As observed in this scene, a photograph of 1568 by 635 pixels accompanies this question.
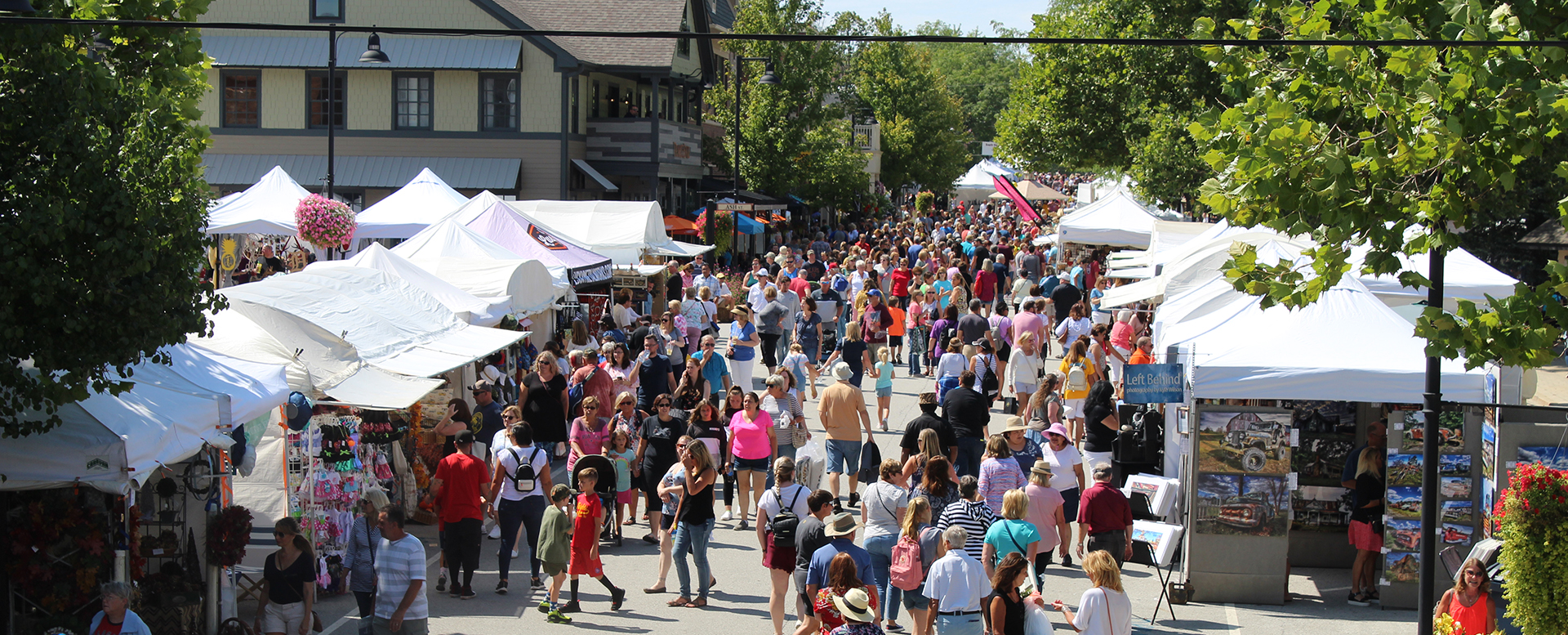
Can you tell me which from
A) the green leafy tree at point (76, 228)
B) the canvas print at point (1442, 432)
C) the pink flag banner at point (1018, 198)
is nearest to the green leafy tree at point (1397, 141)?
the canvas print at point (1442, 432)

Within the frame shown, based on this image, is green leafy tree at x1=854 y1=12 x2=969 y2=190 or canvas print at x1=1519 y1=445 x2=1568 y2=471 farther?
green leafy tree at x1=854 y1=12 x2=969 y2=190

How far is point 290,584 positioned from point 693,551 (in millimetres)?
3066

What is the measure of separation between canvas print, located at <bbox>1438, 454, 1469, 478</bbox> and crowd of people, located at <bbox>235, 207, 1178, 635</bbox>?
2.47 metres

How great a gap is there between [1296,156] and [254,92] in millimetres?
32803

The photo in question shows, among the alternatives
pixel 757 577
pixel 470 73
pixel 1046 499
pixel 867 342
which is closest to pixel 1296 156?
pixel 1046 499

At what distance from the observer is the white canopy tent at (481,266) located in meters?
17.1

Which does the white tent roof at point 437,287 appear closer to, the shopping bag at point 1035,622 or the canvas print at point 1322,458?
the shopping bag at point 1035,622

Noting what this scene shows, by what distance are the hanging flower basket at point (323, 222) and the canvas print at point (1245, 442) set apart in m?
16.0

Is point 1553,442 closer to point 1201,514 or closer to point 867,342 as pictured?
point 1201,514

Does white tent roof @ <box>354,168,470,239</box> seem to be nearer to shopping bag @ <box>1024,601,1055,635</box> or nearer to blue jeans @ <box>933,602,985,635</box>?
blue jeans @ <box>933,602,985,635</box>

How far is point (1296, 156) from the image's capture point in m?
6.78

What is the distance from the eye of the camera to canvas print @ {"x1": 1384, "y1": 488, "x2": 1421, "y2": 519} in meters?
10.4

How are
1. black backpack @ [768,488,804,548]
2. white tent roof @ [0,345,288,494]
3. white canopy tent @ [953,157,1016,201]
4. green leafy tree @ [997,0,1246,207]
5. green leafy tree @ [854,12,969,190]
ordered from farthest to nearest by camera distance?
white canopy tent @ [953,157,1016,201]
green leafy tree @ [854,12,969,190]
green leafy tree @ [997,0,1246,207]
black backpack @ [768,488,804,548]
white tent roof @ [0,345,288,494]

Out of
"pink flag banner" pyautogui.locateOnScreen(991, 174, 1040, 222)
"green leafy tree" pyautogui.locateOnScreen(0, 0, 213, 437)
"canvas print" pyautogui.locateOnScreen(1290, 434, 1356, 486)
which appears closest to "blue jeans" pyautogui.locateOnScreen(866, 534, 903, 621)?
"canvas print" pyautogui.locateOnScreen(1290, 434, 1356, 486)
